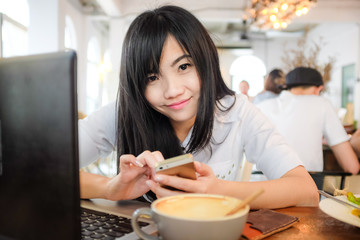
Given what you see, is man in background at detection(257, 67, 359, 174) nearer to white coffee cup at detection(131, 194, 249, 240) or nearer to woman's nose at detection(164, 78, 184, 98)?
woman's nose at detection(164, 78, 184, 98)

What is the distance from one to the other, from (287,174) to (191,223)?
676 millimetres

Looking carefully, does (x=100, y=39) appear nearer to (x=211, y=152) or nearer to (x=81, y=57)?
(x=81, y=57)

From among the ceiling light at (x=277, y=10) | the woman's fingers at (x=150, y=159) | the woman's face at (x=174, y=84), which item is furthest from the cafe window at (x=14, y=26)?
the woman's fingers at (x=150, y=159)

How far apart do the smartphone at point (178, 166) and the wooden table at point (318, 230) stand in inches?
7.8

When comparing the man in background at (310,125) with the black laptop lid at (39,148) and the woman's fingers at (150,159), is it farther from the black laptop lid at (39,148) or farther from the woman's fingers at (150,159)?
the black laptop lid at (39,148)

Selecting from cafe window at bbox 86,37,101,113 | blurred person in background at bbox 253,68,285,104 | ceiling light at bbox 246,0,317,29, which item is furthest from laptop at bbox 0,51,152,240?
cafe window at bbox 86,37,101,113

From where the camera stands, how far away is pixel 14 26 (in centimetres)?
501

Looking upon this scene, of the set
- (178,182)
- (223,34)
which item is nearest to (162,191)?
Answer: (178,182)

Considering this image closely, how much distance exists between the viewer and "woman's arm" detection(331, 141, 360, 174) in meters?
2.03

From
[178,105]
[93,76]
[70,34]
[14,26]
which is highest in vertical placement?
[70,34]

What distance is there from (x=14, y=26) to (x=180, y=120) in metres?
4.91

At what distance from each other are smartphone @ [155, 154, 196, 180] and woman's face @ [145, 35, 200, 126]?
412 mm

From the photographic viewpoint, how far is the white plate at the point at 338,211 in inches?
24.7

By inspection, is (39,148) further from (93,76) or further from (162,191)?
(93,76)
